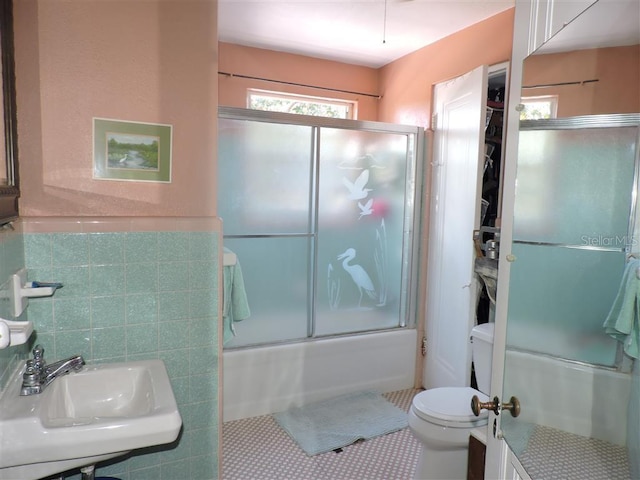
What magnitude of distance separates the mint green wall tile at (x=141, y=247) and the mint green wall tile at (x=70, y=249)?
0.13 metres

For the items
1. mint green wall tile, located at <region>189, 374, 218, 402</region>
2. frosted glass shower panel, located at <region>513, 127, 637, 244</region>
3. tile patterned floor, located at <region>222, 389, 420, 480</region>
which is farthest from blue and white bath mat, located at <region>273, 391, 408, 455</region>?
frosted glass shower panel, located at <region>513, 127, 637, 244</region>

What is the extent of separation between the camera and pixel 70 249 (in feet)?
5.18

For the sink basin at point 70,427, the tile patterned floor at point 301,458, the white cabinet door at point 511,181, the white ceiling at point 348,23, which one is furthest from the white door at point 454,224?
the sink basin at point 70,427

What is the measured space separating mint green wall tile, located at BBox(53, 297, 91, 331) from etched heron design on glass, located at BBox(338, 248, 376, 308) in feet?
5.84

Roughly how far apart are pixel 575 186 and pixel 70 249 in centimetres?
158

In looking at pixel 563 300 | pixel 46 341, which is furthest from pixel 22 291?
pixel 563 300

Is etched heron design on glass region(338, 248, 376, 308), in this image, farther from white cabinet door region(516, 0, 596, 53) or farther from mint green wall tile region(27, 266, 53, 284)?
white cabinet door region(516, 0, 596, 53)

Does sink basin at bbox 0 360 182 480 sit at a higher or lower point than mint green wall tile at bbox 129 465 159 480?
higher

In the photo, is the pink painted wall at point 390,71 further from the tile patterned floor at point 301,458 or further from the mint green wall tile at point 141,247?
the tile patterned floor at point 301,458

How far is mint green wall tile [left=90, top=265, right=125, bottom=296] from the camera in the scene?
1.62 meters

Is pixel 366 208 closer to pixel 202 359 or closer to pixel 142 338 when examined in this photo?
pixel 202 359

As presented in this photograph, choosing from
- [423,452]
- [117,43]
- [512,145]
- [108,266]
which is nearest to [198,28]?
[117,43]

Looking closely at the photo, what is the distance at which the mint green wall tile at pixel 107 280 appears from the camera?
1.62 metres
